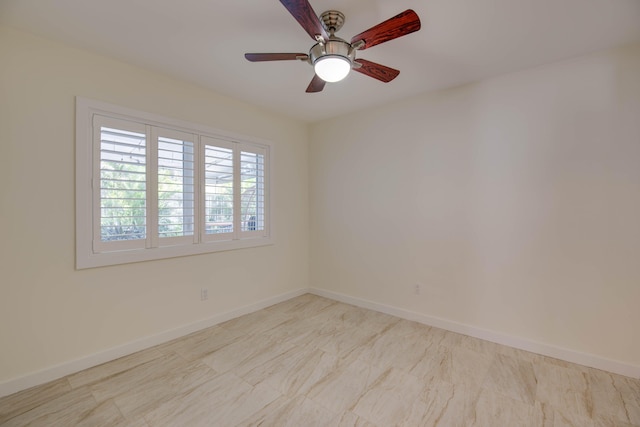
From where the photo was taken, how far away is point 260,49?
222cm

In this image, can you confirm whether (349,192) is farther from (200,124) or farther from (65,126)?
(65,126)

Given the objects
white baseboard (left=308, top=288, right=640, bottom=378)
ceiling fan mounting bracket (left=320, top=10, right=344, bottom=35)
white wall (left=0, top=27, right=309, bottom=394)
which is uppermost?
ceiling fan mounting bracket (left=320, top=10, right=344, bottom=35)

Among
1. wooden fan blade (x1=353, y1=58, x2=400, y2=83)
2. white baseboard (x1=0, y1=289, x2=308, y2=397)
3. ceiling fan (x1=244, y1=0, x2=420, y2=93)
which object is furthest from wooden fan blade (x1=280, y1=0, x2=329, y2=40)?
white baseboard (x1=0, y1=289, x2=308, y2=397)

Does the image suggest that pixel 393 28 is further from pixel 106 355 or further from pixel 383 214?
pixel 106 355

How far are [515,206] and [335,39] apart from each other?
216 cm

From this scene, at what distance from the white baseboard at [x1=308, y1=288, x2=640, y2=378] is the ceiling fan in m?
2.53

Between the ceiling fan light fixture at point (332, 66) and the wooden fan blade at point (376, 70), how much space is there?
0.17 metres

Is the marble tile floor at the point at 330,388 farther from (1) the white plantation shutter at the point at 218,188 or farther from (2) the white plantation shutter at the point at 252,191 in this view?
(2) the white plantation shutter at the point at 252,191

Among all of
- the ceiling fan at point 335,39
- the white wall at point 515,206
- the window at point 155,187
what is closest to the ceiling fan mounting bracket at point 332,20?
the ceiling fan at point 335,39

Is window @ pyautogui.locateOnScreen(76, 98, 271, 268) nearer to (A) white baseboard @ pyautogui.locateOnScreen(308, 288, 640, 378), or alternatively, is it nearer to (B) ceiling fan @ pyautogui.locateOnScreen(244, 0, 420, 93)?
(B) ceiling fan @ pyautogui.locateOnScreen(244, 0, 420, 93)

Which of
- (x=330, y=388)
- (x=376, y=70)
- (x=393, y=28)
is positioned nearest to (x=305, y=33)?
(x=376, y=70)

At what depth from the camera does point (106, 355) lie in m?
2.34

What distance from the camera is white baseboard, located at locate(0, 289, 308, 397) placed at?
6.48 feet

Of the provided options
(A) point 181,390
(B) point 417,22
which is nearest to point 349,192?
(B) point 417,22
